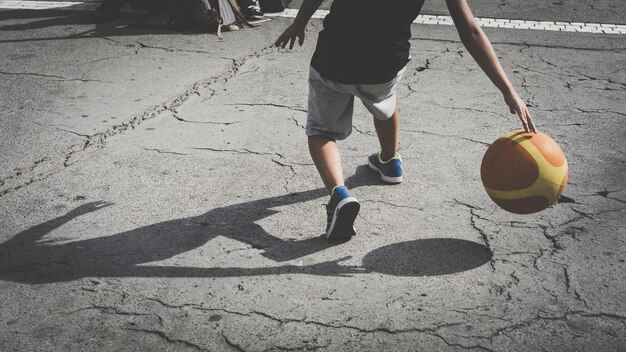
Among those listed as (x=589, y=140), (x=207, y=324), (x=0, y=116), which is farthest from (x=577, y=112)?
(x=0, y=116)

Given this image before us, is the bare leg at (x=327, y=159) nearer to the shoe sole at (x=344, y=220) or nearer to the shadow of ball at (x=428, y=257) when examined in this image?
the shoe sole at (x=344, y=220)

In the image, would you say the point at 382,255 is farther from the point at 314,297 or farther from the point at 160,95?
the point at 160,95

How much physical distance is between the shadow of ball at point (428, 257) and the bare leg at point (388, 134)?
723 mm

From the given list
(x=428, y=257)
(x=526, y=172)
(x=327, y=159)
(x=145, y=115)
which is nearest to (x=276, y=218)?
(x=327, y=159)

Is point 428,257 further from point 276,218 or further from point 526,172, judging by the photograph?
point 276,218

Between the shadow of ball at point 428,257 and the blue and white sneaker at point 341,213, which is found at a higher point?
the blue and white sneaker at point 341,213

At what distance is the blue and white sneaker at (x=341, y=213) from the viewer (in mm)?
3535

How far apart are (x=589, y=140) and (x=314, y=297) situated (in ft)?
8.85

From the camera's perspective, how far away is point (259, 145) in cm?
484

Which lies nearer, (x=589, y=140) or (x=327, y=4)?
(x=589, y=140)

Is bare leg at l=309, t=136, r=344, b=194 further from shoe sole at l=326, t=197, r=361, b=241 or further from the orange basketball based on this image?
the orange basketball

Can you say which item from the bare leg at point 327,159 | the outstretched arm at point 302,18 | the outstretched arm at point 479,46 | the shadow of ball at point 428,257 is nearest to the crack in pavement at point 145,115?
the bare leg at point 327,159

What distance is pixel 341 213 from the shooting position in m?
3.54

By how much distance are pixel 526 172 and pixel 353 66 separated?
101 cm
